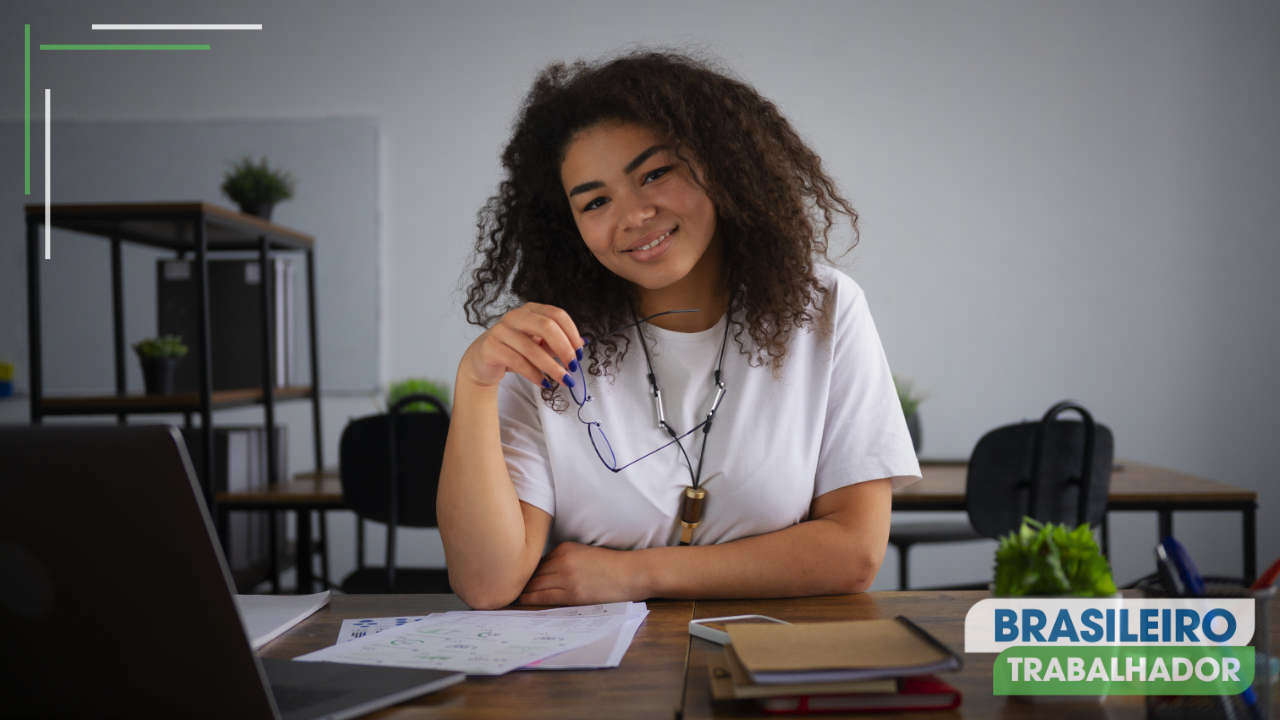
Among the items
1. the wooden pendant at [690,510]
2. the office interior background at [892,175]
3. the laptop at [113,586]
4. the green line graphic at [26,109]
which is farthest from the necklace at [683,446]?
the green line graphic at [26,109]

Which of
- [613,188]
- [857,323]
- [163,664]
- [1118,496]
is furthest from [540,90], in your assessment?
[1118,496]

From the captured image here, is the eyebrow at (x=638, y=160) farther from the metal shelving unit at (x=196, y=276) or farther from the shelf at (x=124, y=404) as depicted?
the shelf at (x=124, y=404)

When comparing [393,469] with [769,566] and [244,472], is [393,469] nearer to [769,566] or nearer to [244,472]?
[244,472]

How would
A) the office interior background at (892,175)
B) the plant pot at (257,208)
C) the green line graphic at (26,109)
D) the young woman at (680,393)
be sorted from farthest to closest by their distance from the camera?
the green line graphic at (26,109), the office interior background at (892,175), the plant pot at (257,208), the young woman at (680,393)

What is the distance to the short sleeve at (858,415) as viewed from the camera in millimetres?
1188

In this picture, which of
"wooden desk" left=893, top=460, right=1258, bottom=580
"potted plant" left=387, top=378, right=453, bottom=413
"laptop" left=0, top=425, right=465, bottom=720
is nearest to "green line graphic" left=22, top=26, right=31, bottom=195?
"potted plant" left=387, top=378, right=453, bottom=413

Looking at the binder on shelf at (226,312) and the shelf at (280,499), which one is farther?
the binder on shelf at (226,312)

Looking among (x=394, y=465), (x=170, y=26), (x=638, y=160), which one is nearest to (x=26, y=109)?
(x=170, y=26)

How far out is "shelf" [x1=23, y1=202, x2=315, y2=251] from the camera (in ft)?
7.15

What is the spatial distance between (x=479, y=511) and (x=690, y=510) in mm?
295

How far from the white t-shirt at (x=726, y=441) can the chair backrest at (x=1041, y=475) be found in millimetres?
1167

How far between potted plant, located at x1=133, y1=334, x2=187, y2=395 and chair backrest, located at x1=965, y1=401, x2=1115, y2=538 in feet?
7.32

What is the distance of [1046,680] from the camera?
672 millimetres

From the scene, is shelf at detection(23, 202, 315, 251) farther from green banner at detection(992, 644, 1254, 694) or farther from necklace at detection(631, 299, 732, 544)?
green banner at detection(992, 644, 1254, 694)
